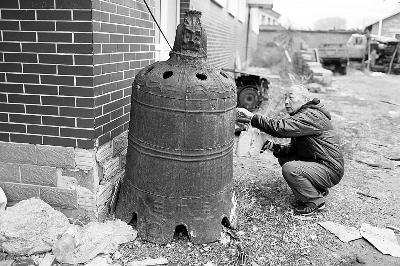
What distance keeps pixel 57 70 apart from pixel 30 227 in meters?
1.31

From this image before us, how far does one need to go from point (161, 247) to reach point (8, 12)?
2343 millimetres

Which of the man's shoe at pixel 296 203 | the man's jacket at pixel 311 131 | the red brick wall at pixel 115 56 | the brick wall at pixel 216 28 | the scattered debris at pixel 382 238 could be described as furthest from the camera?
the brick wall at pixel 216 28

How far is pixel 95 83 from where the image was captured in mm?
3107

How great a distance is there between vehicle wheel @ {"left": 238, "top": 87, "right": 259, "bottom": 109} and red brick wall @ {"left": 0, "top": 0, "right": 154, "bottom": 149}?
5406 mm

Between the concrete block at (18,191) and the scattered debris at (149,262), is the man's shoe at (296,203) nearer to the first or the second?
the scattered debris at (149,262)

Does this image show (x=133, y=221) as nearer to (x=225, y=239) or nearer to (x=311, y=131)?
(x=225, y=239)

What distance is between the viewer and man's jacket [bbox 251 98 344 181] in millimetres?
3957

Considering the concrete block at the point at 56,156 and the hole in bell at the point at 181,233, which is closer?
the concrete block at the point at 56,156

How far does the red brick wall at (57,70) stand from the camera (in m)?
3.02

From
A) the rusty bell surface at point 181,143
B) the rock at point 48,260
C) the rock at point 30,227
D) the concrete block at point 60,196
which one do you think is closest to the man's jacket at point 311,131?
the rusty bell surface at point 181,143

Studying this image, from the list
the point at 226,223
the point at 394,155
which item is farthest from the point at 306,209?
the point at 394,155

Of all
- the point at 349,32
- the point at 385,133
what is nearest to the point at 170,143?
the point at 385,133

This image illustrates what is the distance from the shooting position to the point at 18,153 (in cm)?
331

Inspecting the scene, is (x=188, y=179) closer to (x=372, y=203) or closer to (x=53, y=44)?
(x=53, y=44)
